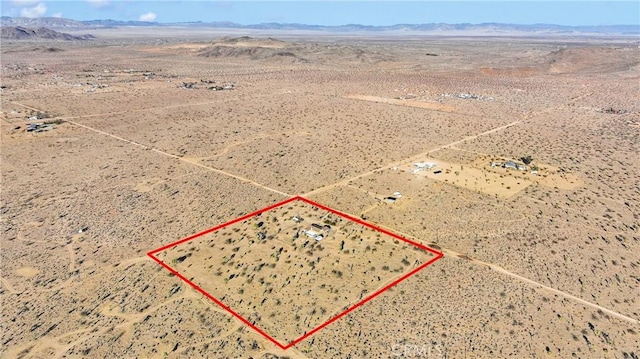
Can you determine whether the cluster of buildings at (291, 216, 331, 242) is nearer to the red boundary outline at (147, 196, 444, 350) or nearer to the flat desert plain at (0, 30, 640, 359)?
the flat desert plain at (0, 30, 640, 359)

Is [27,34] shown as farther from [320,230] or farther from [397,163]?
[320,230]

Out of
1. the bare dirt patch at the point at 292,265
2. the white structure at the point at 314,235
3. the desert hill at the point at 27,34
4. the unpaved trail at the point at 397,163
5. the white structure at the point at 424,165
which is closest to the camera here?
the bare dirt patch at the point at 292,265

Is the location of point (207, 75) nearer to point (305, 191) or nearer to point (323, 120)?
point (323, 120)

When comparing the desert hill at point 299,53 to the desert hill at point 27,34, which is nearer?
the desert hill at point 299,53

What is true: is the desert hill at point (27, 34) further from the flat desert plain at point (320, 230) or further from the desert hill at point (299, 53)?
the flat desert plain at point (320, 230)

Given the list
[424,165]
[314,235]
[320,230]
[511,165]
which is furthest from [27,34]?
[511,165]

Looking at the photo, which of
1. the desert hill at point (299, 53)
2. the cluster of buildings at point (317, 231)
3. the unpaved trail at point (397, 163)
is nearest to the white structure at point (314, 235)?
the cluster of buildings at point (317, 231)

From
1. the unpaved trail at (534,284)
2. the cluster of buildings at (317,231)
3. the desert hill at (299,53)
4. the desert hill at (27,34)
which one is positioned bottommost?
the desert hill at (299,53)

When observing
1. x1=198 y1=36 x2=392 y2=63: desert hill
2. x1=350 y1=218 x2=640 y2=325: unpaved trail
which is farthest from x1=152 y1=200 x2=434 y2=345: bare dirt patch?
x1=198 y1=36 x2=392 y2=63: desert hill

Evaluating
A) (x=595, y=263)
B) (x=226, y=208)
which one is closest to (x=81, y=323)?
(x=226, y=208)
